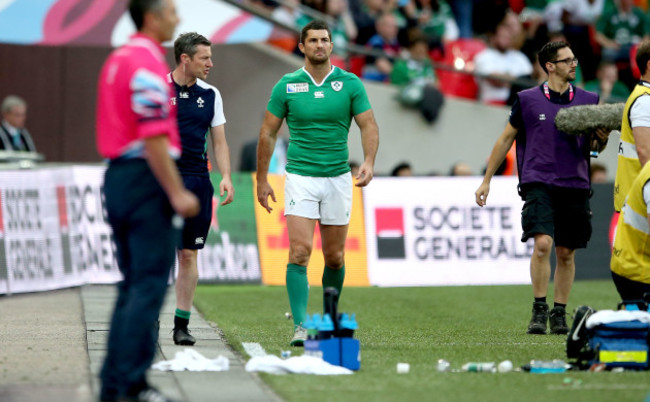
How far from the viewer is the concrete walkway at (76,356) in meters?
6.52

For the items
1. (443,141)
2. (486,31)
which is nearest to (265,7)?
(443,141)

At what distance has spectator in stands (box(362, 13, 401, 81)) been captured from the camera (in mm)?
19594

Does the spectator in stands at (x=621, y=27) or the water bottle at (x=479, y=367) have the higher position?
the spectator in stands at (x=621, y=27)

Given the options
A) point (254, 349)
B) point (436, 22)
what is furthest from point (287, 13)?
point (254, 349)

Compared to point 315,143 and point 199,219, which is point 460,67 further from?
point 199,219

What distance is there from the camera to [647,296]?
766cm

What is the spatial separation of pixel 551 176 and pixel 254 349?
3.10 meters

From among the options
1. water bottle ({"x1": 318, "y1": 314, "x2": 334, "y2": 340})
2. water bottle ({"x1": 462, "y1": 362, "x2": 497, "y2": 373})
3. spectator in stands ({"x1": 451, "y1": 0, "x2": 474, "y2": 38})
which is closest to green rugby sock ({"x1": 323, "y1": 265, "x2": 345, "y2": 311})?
water bottle ({"x1": 318, "y1": 314, "x2": 334, "y2": 340})

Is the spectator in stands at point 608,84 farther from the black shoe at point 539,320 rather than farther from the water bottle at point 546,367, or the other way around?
the water bottle at point 546,367

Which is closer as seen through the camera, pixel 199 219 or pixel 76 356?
pixel 76 356

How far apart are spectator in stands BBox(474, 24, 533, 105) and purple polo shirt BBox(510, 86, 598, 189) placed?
1002 cm

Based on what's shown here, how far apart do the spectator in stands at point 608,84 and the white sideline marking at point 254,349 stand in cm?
1272

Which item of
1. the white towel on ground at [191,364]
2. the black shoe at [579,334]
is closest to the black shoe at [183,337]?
the white towel on ground at [191,364]

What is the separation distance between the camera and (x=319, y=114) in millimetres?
8977
